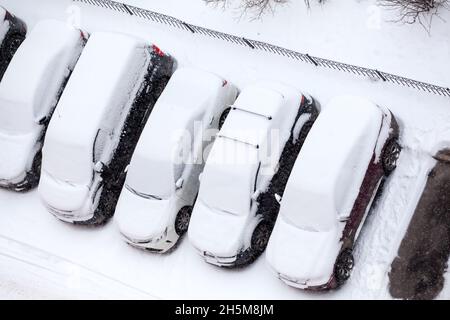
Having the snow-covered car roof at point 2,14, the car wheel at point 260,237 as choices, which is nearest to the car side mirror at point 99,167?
the car wheel at point 260,237

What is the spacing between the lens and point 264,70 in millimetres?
12469

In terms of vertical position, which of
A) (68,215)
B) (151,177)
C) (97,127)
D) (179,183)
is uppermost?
(97,127)

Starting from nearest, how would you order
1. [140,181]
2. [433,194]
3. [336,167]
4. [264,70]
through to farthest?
[336,167]
[433,194]
[140,181]
[264,70]

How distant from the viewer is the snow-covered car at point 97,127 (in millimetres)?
11820

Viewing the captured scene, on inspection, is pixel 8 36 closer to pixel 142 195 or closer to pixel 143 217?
pixel 142 195

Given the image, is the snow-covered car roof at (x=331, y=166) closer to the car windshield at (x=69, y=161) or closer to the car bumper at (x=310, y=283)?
the car bumper at (x=310, y=283)

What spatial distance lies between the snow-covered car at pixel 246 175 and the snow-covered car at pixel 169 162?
53cm

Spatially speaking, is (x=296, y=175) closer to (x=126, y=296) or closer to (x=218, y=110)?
(x=218, y=110)

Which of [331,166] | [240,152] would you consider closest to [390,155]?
[331,166]

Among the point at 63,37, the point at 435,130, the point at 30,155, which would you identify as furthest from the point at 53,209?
the point at 435,130

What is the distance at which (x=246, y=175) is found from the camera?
10.8 meters

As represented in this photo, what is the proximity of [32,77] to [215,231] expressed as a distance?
4.79m

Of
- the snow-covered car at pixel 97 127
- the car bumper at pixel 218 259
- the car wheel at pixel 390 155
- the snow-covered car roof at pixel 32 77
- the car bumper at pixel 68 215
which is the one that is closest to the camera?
the car wheel at pixel 390 155

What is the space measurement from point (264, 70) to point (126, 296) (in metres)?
4.98
